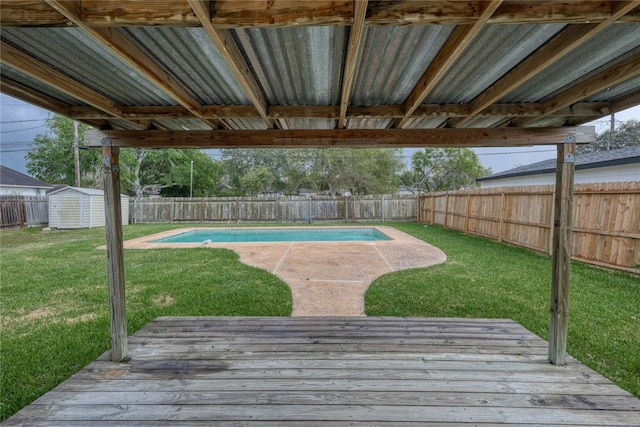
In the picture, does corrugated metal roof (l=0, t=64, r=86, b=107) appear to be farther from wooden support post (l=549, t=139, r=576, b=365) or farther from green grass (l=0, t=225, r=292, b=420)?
wooden support post (l=549, t=139, r=576, b=365)

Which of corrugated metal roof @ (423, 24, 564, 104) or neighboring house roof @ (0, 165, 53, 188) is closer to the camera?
corrugated metal roof @ (423, 24, 564, 104)

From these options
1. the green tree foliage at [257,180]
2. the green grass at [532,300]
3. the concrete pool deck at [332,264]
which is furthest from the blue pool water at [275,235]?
the green tree foliage at [257,180]

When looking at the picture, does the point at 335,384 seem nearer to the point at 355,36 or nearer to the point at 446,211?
the point at 355,36

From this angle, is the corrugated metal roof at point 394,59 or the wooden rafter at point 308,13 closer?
the wooden rafter at point 308,13

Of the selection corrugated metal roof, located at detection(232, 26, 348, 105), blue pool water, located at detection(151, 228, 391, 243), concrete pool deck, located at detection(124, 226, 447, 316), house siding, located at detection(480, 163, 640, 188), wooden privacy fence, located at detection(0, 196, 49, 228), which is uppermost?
corrugated metal roof, located at detection(232, 26, 348, 105)

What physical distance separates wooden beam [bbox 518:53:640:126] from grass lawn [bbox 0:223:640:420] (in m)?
2.09

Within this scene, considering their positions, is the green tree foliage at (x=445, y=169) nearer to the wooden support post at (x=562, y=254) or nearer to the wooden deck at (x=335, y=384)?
the wooden support post at (x=562, y=254)

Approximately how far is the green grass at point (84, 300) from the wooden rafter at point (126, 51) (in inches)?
91.8

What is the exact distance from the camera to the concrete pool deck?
3865mm

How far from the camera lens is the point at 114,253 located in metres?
2.20

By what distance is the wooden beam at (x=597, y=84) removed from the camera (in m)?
1.58

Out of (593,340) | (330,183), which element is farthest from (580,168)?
(330,183)

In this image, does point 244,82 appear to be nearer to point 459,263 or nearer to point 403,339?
point 403,339

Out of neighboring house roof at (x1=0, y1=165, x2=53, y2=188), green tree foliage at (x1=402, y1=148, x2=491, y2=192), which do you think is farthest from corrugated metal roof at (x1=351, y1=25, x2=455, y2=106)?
neighboring house roof at (x1=0, y1=165, x2=53, y2=188)
